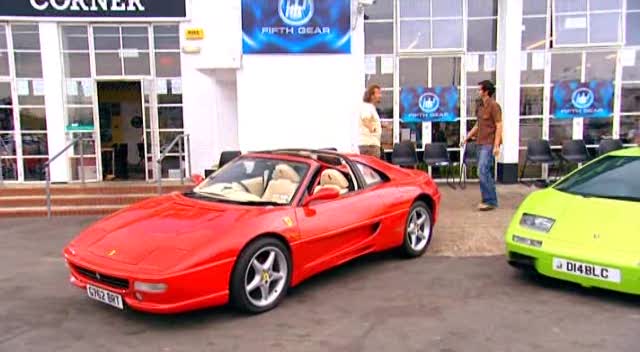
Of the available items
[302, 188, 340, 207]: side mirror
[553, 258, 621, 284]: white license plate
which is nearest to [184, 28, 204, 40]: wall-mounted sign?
[302, 188, 340, 207]: side mirror

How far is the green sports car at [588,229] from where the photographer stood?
160 inches

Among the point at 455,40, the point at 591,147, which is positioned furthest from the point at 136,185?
the point at 591,147

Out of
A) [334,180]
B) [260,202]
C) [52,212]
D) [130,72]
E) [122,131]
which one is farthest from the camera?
[122,131]

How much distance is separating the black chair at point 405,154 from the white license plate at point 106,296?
7372mm

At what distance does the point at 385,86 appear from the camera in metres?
10.7

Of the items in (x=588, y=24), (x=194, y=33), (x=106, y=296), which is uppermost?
(x=588, y=24)

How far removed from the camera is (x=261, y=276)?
409 cm

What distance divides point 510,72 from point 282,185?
283 inches

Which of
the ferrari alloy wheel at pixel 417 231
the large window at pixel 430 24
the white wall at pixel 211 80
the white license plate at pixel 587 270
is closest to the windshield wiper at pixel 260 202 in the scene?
the ferrari alloy wheel at pixel 417 231

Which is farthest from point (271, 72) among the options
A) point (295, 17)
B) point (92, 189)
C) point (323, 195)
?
point (323, 195)

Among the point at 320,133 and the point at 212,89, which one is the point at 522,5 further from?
the point at 212,89

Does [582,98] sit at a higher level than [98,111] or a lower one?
higher

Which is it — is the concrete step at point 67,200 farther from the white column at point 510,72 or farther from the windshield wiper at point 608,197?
the white column at point 510,72

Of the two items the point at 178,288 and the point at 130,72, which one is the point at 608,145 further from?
the point at 130,72
